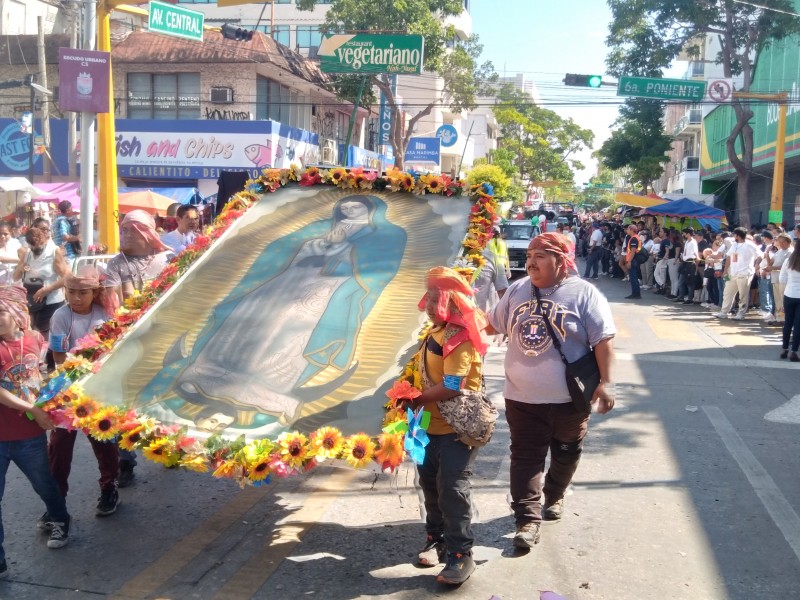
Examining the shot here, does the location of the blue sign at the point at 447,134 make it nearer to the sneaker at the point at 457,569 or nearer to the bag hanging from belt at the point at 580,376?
the bag hanging from belt at the point at 580,376

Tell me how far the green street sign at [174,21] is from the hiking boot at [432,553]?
10.9 m

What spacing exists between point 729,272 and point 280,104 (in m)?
20.2

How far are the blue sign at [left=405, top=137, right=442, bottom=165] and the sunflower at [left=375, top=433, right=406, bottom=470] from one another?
3460 centimetres

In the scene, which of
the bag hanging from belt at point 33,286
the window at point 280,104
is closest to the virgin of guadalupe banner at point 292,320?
the bag hanging from belt at point 33,286

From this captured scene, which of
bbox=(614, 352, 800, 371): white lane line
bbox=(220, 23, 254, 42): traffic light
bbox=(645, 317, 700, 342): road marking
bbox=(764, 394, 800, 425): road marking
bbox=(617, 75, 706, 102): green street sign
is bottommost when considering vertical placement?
bbox=(645, 317, 700, 342): road marking

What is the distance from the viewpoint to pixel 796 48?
28391 mm

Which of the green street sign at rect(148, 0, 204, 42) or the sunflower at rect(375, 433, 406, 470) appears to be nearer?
the sunflower at rect(375, 433, 406, 470)

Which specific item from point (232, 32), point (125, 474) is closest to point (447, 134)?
point (232, 32)

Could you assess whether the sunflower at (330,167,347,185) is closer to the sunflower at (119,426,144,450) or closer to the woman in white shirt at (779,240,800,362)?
the sunflower at (119,426,144,450)

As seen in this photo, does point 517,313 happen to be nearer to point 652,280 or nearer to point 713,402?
point 713,402

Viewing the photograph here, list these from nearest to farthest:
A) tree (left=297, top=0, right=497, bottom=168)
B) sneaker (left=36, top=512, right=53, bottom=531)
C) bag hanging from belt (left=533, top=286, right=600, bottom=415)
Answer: bag hanging from belt (left=533, top=286, right=600, bottom=415) < sneaker (left=36, top=512, right=53, bottom=531) < tree (left=297, top=0, right=497, bottom=168)

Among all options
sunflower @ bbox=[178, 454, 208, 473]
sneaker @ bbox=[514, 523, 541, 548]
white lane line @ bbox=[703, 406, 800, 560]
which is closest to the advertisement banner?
sunflower @ bbox=[178, 454, 208, 473]

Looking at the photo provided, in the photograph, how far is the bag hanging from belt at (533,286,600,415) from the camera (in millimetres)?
4863

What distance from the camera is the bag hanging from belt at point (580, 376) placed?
4863 millimetres
